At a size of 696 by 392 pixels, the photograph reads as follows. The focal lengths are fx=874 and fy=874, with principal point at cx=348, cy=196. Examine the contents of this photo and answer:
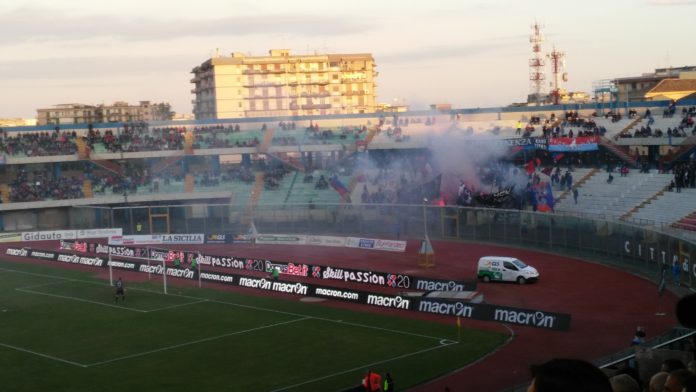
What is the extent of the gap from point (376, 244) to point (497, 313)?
24355mm

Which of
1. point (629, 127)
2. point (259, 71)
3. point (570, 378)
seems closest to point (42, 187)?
point (629, 127)

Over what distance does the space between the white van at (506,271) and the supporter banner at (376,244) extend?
514 inches

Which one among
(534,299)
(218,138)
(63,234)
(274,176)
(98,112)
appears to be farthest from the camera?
(98,112)

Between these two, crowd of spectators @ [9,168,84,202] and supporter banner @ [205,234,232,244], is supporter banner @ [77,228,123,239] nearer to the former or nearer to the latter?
supporter banner @ [205,234,232,244]

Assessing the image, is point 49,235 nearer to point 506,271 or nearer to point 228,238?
point 228,238

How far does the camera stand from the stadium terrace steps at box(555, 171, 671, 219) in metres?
59.3

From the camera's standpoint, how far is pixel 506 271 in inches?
1795

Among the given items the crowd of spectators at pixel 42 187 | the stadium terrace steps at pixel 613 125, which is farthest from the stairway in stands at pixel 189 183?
the stadium terrace steps at pixel 613 125

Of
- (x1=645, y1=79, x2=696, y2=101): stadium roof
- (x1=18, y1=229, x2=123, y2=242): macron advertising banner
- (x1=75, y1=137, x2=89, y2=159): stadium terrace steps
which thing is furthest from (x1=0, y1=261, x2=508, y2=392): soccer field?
(x1=645, y1=79, x2=696, y2=101): stadium roof

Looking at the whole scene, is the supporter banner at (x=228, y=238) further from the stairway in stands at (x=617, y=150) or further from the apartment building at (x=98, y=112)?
the apartment building at (x=98, y=112)

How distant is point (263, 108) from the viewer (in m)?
150

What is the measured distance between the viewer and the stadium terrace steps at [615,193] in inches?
2335

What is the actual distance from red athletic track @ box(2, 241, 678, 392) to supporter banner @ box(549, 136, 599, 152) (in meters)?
15.5

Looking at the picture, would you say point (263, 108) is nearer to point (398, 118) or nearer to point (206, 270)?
point (398, 118)
